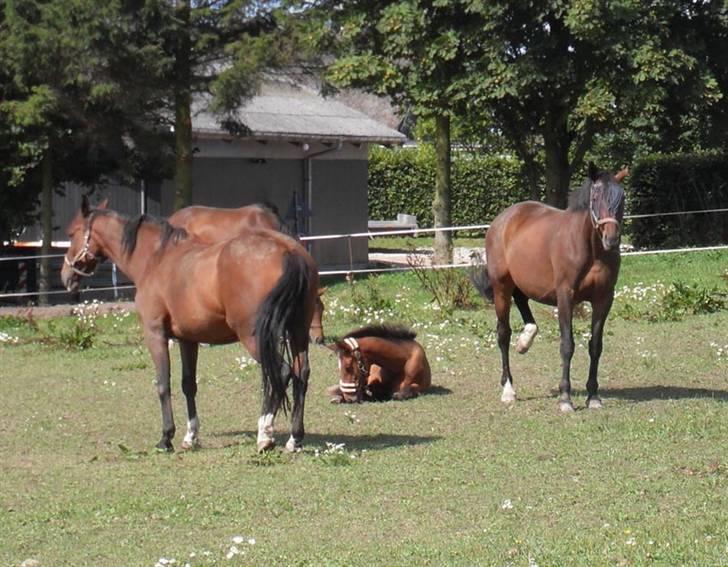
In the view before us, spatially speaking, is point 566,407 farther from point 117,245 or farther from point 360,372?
point 117,245

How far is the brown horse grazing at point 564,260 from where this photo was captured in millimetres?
11656

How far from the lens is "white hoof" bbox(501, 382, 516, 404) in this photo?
502 inches

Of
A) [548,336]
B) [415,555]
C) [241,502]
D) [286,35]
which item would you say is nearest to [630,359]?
[548,336]

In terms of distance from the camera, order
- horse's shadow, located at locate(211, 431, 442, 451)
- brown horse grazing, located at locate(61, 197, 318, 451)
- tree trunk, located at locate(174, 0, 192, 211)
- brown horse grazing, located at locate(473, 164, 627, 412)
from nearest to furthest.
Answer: brown horse grazing, located at locate(61, 197, 318, 451) < horse's shadow, located at locate(211, 431, 442, 451) < brown horse grazing, located at locate(473, 164, 627, 412) < tree trunk, located at locate(174, 0, 192, 211)

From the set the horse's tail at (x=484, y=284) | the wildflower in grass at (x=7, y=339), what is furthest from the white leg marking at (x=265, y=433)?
the wildflower in grass at (x=7, y=339)

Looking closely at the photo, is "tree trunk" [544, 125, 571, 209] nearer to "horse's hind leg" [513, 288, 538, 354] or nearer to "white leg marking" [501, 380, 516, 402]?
"horse's hind leg" [513, 288, 538, 354]

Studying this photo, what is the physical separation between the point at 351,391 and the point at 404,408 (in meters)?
0.57

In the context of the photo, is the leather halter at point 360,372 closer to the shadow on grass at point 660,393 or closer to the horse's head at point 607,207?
the shadow on grass at point 660,393

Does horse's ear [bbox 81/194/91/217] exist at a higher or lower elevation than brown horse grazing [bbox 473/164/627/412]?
higher

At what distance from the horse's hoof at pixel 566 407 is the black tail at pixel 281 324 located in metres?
3.02

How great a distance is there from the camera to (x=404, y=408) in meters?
12.7

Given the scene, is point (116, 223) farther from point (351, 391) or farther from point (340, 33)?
point (340, 33)

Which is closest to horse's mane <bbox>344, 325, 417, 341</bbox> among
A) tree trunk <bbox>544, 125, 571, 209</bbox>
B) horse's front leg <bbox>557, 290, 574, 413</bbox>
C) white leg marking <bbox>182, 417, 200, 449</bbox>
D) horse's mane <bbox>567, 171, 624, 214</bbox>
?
horse's front leg <bbox>557, 290, 574, 413</bbox>

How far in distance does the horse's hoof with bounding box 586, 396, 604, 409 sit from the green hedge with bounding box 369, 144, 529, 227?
100ft
